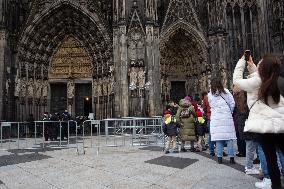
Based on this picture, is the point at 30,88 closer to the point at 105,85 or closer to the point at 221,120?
the point at 105,85

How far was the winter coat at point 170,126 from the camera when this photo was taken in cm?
842

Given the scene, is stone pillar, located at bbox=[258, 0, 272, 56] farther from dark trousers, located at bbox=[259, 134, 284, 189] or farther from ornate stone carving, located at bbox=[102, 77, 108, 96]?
dark trousers, located at bbox=[259, 134, 284, 189]

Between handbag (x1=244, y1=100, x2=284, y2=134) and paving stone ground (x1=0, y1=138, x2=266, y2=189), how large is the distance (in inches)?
39.2

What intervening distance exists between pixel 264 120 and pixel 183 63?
705 inches

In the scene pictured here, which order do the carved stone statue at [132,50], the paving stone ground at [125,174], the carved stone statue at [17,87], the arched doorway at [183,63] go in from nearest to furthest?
1. the paving stone ground at [125,174]
2. the carved stone statue at [132,50]
3. the carved stone statue at [17,87]
4. the arched doorway at [183,63]

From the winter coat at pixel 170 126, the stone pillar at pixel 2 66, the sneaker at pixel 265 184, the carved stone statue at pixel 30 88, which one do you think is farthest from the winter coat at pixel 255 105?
the carved stone statue at pixel 30 88

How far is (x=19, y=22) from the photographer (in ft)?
64.7

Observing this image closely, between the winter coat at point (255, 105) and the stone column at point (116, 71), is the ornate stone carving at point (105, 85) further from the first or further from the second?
the winter coat at point (255, 105)

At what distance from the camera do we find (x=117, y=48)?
17703 millimetres

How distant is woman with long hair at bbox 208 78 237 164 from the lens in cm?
610

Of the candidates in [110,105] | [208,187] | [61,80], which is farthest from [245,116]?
[61,80]

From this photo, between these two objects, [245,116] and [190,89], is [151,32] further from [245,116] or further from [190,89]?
[245,116]

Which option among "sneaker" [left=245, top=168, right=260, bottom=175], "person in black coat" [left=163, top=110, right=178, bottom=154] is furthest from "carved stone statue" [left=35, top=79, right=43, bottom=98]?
"sneaker" [left=245, top=168, right=260, bottom=175]

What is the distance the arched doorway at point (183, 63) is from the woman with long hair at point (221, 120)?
13615 millimetres
